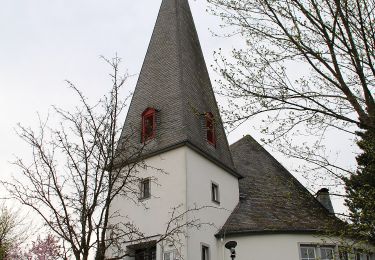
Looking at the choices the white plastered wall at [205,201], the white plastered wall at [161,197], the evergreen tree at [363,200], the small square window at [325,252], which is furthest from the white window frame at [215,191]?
the evergreen tree at [363,200]

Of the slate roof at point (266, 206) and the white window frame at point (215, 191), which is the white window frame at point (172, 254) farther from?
the white window frame at point (215, 191)

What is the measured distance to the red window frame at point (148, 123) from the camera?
62.1 feet

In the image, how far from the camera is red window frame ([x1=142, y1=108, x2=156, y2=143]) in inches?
746

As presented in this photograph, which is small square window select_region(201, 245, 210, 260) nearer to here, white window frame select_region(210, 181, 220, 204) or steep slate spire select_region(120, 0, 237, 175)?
white window frame select_region(210, 181, 220, 204)

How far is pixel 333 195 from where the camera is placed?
1006 cm

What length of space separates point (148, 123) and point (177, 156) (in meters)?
2.50

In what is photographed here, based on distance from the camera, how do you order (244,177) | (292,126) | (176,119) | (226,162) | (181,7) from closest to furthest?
1. (292,126)
2. (176,119)
3. (226,162)
4. (244,177)
5. (181,7)

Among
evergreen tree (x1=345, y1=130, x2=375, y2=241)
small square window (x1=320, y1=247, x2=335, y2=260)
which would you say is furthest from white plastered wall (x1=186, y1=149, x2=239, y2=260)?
evergreen tree (x1=345, y1=130, x2=375, y2=241)

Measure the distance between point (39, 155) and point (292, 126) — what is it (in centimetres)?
578

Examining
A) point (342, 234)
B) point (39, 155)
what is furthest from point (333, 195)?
point (39, 155)

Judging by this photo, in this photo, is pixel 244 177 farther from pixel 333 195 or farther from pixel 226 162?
pixel 333 195

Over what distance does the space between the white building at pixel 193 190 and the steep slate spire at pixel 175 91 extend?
0.05 metres

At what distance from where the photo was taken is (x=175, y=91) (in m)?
19.7

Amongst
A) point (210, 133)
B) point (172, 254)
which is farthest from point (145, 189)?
point (210, 133)
